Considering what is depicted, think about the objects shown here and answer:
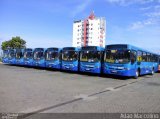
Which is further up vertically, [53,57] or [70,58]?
[53,57]

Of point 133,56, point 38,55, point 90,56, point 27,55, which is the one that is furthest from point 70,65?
point 27,55

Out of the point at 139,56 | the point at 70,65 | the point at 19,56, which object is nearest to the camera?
the point at 139,56

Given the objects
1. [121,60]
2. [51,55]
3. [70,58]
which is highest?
[51,55]

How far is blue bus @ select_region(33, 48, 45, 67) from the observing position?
30.2 m

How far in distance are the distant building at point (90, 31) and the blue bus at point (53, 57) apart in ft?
324

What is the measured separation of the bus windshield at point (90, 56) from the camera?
22.5 meters

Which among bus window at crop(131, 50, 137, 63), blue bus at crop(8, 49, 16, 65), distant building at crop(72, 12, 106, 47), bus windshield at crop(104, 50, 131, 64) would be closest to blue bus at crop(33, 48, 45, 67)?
blue bus at crop(8, 49, 16, 65)

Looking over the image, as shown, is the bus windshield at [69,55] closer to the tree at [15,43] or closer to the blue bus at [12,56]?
the blue bus at [12,56]

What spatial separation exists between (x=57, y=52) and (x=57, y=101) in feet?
61.4

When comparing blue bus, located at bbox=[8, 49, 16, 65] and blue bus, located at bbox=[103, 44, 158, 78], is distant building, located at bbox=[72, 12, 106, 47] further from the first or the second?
blue bus, located at bbox=[103, 44, 158, 78]

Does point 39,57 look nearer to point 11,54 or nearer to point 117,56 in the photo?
point 11,54

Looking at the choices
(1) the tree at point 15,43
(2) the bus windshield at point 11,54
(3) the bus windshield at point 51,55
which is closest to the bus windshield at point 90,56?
(3) the bus windshield at point 51,55

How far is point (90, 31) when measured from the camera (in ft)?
420

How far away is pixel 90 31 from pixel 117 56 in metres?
109
